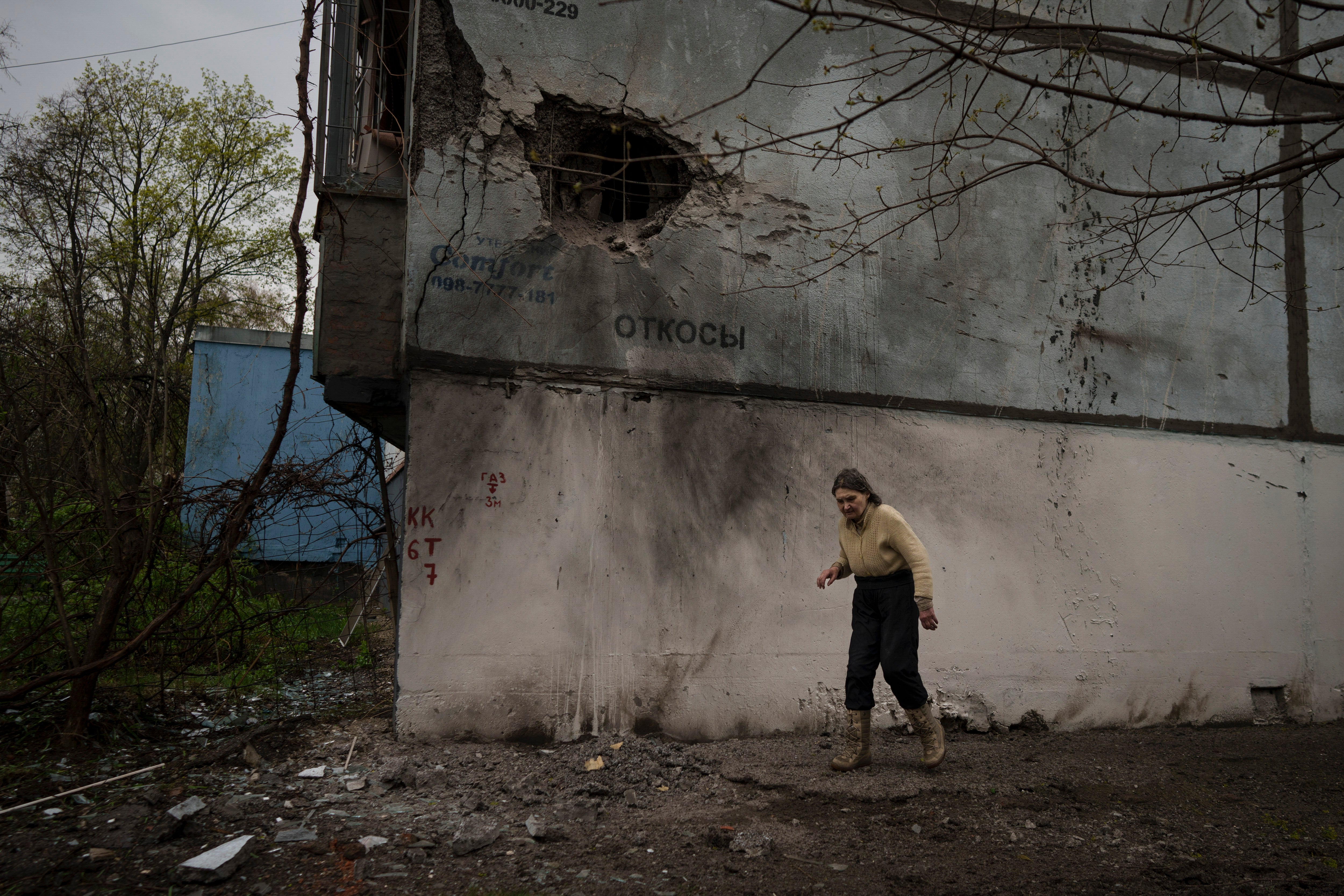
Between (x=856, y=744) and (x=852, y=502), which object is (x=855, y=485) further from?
(x=856, y=744)

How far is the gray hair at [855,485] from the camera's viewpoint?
4375 mm

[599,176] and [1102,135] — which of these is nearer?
[599,176]

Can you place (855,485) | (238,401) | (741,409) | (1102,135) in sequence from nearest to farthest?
(855,485)
(741,409)
(1102,135)
(238,401)

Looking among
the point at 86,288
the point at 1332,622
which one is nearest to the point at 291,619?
the point at 1332,622

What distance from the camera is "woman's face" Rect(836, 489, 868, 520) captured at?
4352mm

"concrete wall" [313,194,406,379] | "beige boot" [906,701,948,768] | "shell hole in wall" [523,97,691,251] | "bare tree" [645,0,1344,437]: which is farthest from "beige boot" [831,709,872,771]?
"concrete wall" [313,194,406,379]

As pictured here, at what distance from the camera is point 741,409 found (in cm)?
513

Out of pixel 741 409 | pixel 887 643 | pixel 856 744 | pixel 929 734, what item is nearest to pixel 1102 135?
pixel 741 409

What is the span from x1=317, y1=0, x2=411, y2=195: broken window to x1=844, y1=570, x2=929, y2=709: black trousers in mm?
3688

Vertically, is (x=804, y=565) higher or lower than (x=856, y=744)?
higher

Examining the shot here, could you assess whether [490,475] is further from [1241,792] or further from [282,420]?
[1241,792]

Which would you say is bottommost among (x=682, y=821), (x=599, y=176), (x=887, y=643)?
(x=682, y=821)

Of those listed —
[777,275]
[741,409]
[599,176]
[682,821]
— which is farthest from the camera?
[777,275]

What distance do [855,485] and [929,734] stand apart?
4.72ft
